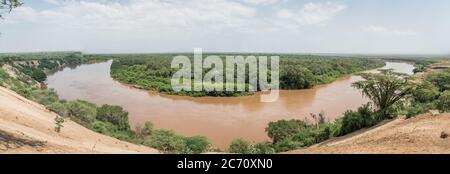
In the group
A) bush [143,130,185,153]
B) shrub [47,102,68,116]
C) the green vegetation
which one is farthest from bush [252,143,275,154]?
shrub [47,102,68,116]

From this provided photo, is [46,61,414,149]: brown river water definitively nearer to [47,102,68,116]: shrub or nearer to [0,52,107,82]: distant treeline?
[47,102,68,116]: shrub

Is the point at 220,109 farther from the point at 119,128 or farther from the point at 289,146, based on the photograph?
the point at 289,146

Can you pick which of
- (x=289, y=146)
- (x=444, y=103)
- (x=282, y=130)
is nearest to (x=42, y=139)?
(x=289, y=146)

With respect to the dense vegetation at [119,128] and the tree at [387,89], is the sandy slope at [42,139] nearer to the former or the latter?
the dense vegetation at [119,128]

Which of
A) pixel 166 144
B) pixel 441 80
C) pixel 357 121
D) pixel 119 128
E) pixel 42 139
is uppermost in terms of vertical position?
pixel 441 80

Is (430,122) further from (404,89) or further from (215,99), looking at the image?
(215,99)
